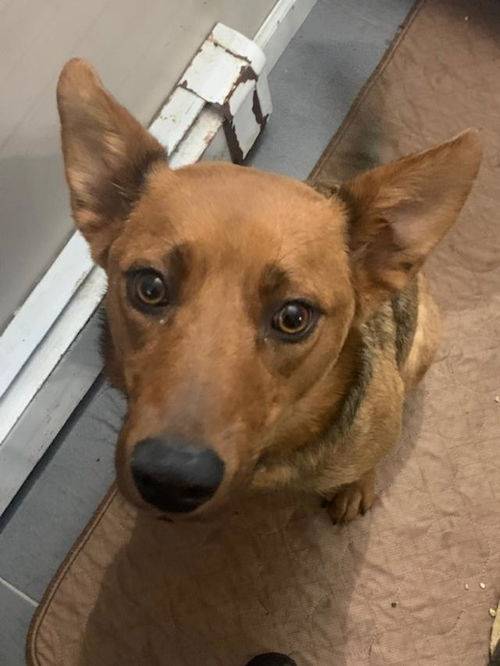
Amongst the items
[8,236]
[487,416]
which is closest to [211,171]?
[8,236]

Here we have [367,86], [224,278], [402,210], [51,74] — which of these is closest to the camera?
[224,278]

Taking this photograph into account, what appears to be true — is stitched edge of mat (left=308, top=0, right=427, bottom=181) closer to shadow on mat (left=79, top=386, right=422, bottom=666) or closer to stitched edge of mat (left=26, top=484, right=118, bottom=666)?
shadow on mat (left=79, top=386, right=422, bottom=666)

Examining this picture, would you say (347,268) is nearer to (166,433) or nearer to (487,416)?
(166,433)

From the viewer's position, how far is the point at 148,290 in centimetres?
151

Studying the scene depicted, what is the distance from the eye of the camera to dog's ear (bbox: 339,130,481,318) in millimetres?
1474

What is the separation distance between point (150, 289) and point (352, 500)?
1.15 metres

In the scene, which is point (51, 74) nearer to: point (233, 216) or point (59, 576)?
point (233, 216)

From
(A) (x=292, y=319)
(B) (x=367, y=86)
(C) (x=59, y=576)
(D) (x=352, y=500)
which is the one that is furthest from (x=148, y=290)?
(B) (x=367, y=86)

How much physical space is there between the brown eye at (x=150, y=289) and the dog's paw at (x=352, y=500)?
1.07 metres

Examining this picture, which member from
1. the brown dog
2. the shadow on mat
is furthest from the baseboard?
the brown dog

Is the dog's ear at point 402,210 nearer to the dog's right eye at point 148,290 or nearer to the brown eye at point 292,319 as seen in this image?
the brown eye at point 292,319

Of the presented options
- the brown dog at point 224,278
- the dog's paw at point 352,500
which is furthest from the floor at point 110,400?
the brown dog at point 224,278

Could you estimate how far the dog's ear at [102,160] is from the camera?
1.58 metres

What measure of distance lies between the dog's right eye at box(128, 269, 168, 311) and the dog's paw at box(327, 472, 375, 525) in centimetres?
106
